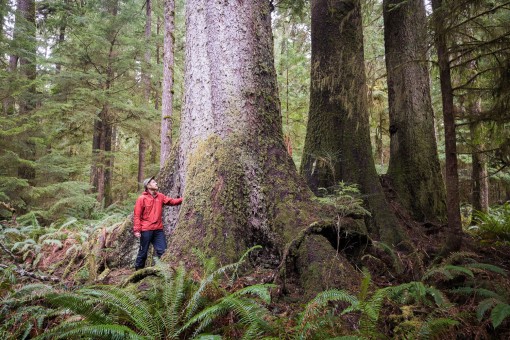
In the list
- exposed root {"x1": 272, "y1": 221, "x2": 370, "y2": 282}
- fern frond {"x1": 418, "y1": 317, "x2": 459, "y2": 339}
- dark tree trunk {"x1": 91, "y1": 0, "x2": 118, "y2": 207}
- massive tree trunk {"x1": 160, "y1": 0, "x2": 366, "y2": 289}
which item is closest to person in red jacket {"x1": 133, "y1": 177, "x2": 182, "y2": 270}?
massive tree trunk {"x1": 160, "y1": 0, "x2": 366, "y2": 289}

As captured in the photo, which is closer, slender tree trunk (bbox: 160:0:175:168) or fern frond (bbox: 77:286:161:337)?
fern frond (bbox: 77:286:161:337)

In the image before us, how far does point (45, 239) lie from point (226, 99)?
5.52 meters

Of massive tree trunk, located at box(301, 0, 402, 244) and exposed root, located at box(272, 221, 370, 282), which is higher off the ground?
massive tree trunk, located at box(301, 0, 402, 244)

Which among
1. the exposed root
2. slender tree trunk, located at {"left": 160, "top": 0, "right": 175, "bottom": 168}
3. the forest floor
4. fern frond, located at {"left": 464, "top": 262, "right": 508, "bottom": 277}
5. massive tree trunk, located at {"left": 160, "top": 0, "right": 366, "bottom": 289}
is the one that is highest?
slender tree trunk, located at {"left": 160, "top": 0, "right": 175, "bottom": 168}

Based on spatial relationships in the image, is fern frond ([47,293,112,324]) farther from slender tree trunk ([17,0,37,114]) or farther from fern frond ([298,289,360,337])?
slender tree trunk ([17,0,37,114])

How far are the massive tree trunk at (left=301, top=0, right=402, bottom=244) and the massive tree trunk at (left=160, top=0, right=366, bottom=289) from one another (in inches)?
64.9

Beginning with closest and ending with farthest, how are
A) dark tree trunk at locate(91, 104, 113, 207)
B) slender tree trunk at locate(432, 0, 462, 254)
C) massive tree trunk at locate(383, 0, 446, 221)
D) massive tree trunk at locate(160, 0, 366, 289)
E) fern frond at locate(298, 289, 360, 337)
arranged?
fern frond at locate(298, 289, 360, 337) < massive tree trunk at locate(160, 0, 366, 289) < slender tree trunk at locate(432, 0, 462, 254) < massive tree trunk at locate(383, 0, 446, 221) < dark tree trunk at locate(91, 104, 113, 207)

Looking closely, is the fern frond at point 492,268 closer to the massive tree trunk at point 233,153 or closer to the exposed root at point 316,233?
the exposed root at point 316,233

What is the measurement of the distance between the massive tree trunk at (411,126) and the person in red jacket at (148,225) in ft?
15.4

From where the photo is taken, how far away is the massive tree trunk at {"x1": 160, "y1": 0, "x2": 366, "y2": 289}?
3867 millimetres

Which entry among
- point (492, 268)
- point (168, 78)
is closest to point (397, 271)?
point (492, 268)

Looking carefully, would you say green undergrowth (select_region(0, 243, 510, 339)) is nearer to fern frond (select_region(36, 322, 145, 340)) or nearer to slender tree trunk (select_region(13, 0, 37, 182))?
fern frond (select_region(36, 322, 145, 340))

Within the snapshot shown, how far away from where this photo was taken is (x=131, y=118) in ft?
43.5

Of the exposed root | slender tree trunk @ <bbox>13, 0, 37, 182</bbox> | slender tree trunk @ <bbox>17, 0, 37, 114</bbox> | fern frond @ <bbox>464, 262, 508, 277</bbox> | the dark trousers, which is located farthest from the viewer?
slender tree trunk @ <bbox>17, 0, 37, 114</bbox>
